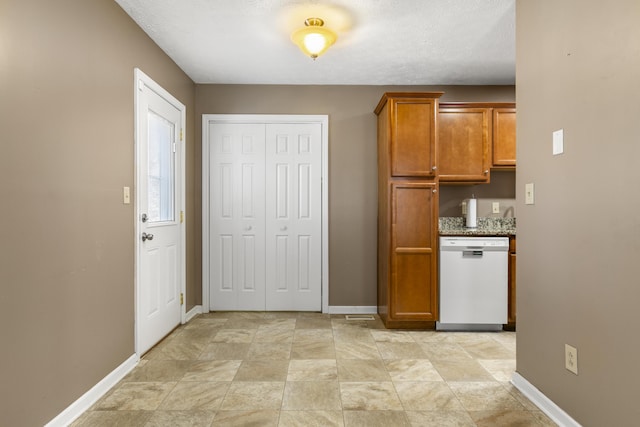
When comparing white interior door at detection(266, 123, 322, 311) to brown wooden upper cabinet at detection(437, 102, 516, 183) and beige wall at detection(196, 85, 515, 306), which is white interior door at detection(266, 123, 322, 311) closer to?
beige wall at detection(196, 85, 515, 306)

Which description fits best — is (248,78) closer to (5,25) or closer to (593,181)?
(5,25)

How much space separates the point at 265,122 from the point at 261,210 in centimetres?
A: 95

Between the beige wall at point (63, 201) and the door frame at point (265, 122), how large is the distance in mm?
1291

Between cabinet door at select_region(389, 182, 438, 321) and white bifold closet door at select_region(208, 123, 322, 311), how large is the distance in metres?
0.89

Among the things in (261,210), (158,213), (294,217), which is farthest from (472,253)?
(158,213)

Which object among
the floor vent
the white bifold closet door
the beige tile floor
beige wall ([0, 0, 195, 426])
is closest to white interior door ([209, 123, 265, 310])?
the white bifold closet door

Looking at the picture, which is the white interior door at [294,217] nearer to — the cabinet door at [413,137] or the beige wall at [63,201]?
the cabinet door at [413,137]

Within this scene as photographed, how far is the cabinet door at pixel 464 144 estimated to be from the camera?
138 inches

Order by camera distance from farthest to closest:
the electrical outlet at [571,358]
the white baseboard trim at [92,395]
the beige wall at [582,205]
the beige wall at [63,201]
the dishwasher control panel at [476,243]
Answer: the dishwasher control panel at [476,243], the white baseboard trim at [92,395], the electrical outlet at [571,358], the beige wall at [63,201], the beige wall at [582,205]

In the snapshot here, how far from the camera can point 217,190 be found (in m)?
3.88

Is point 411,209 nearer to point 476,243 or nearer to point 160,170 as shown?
point 476,243

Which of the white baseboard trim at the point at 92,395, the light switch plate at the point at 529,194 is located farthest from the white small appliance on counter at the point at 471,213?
the white baseboard trim at the point at 92,395

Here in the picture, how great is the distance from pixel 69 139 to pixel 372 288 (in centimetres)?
298

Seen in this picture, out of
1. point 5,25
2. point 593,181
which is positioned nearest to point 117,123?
point 5,25
